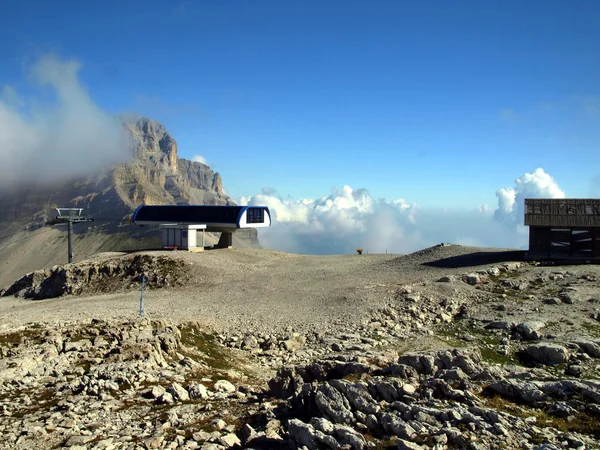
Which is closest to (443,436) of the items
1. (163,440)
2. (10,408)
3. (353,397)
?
(353,397)

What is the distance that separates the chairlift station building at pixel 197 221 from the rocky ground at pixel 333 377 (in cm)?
1728

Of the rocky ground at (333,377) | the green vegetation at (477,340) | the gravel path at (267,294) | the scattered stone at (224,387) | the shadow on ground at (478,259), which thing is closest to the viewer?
the rocky ground at (333,377)

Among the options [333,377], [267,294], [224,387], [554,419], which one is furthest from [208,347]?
[554,419]

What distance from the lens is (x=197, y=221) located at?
170 feet

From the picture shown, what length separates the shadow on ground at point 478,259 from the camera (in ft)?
119

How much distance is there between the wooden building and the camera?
116 ft

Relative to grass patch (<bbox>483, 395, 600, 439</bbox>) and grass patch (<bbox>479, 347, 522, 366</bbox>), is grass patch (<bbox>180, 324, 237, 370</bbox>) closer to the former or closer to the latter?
grass patch (<bbox>479, 347, 522, 366</bbox>)

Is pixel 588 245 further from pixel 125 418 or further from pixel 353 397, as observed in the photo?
pixel 125 418

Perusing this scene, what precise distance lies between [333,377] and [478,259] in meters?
25.1

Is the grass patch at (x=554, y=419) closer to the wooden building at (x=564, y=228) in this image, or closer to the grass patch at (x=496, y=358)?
the grass patch at (x=496, y=358)

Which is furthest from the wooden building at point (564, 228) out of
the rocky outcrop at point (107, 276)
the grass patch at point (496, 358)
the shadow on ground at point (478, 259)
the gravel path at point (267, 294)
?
the rocky outcrop at point (107, 276)

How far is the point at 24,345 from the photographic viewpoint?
18.7 m

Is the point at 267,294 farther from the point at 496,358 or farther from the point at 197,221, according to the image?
the point at 197,221

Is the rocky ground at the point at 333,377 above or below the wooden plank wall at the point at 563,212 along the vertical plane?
below
